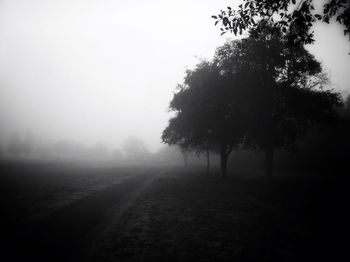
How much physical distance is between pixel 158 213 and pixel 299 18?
501 inches

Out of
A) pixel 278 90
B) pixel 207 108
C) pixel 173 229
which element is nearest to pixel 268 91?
pixel 278 90

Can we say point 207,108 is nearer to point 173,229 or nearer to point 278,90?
point 278,90

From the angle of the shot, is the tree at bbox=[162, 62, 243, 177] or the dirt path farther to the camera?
the tree at bbox=[162, 62, 243, 177]

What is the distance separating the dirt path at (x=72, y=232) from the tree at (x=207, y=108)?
17.5 metres

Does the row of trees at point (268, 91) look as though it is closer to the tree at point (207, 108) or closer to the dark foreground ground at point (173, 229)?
the tree at point (207, 108)

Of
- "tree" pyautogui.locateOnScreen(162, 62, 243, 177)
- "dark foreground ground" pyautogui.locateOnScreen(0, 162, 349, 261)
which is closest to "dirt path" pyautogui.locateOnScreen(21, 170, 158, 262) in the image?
"dark foreground ground" pyautogui.locateOnScreen(0, 162, 349, 261)

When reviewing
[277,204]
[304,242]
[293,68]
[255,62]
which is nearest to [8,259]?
[304,242]

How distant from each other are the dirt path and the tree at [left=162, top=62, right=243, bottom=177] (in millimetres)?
17544

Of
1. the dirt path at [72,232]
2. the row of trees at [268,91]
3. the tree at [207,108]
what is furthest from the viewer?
the tree at [207,108]

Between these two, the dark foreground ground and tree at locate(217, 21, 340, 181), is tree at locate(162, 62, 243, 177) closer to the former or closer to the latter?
tree at locate(217, 21, 340, 181)

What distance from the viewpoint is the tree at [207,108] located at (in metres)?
30.6

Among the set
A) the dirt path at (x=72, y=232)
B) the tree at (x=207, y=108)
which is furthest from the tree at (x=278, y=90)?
the dirt path at (x=72, y=232)

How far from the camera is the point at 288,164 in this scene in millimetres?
52062

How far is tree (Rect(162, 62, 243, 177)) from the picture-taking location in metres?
30.6
